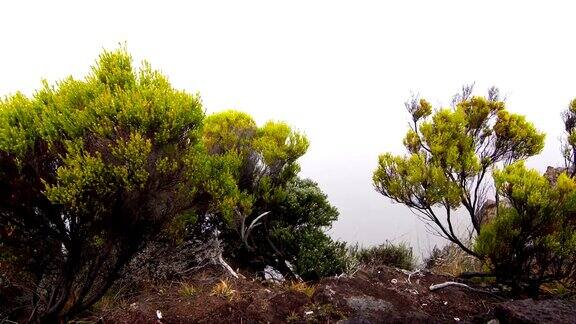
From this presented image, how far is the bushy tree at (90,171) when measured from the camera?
5242 millimetres

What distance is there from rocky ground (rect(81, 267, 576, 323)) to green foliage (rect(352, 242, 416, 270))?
345cm

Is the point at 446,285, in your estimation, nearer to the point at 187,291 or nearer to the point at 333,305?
the point at 333,305

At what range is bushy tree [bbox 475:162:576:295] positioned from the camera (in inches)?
239

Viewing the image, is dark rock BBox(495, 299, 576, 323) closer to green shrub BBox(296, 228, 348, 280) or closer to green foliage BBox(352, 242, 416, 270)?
green shrub BBox(296, 228, 348, 280)

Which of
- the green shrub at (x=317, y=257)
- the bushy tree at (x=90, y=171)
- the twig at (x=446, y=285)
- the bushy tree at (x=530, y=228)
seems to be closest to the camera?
the bushy tree at (x=90, y=171)

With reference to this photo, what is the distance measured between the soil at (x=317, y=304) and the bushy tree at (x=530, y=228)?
2.22 ft

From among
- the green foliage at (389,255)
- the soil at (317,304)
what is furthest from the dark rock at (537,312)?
the green foliage at (389,255)

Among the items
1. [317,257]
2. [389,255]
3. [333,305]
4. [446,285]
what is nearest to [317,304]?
[333,305]

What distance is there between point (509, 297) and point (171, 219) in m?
5.15

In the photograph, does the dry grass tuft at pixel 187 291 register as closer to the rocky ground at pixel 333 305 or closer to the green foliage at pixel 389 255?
the rocky ground at pixel 333 305

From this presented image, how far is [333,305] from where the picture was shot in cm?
594

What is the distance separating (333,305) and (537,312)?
2333 mm

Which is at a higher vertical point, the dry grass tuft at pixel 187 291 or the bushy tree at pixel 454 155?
the bushy tree at pixel 454 155

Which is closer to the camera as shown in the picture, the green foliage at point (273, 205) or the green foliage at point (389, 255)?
the green foliage at point (273, 205)
